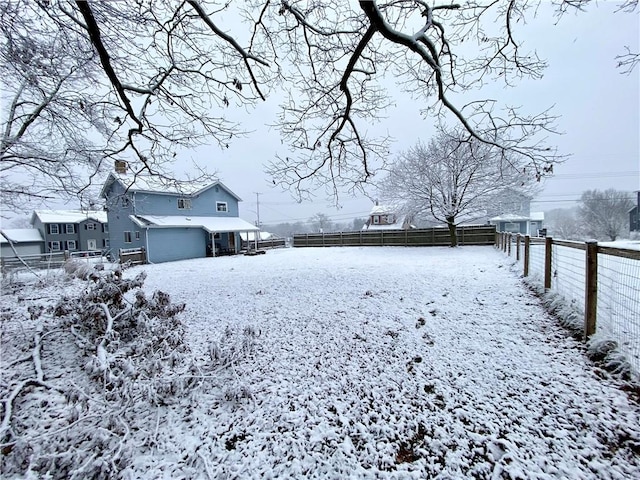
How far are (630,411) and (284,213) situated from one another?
1944 inches

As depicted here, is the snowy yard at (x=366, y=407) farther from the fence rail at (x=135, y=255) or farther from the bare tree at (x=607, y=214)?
the bare tree at (x=607, y=214)

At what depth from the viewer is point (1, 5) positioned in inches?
128

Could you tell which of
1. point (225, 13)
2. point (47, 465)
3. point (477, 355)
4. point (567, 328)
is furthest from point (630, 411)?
point (225, 13)

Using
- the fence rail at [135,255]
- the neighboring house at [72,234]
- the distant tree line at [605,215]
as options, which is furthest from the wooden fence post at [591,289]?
the distant tree line at [605,215]

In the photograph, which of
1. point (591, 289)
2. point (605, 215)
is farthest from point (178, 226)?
point (605, 215)

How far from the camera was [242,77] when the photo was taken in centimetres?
434

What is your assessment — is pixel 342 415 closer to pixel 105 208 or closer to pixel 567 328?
pixel 567 328

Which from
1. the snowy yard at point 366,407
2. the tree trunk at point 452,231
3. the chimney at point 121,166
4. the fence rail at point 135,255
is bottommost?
the snowy yard at point 366,407

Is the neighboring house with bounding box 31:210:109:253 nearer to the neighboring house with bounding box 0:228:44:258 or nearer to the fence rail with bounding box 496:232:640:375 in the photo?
the neighboring house with bounding box 0:228:44:258

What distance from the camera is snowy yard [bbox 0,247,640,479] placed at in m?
2.04

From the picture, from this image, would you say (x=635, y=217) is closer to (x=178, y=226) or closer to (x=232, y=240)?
(x=232, y=240)

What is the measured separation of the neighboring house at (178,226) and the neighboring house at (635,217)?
1458 inches

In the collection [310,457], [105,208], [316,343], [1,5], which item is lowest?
[310,457]

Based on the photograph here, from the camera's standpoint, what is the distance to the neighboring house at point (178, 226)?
49.9ft
